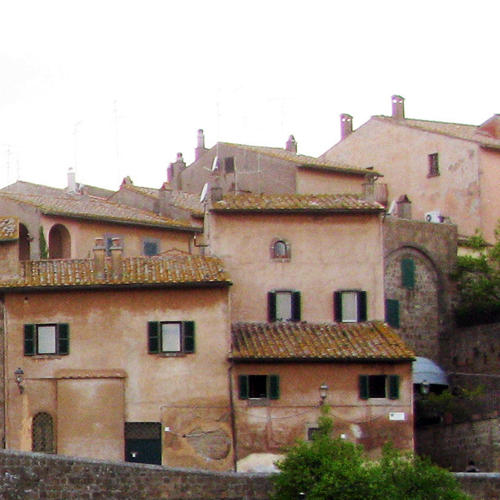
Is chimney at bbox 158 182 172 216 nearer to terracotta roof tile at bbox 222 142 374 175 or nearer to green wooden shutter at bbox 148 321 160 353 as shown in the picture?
terracotta roof tile at bbox 222 142 374 175

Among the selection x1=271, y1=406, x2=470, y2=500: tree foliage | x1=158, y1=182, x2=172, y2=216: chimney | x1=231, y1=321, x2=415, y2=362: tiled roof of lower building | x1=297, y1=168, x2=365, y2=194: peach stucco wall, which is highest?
x1=297, y1=168, x2=365, y2=194: peach stucco wall

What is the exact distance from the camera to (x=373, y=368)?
1925 inches

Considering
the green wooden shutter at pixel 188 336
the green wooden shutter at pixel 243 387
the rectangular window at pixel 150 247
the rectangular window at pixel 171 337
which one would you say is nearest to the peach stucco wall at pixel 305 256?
the green wooden shutter at pixel 188 336

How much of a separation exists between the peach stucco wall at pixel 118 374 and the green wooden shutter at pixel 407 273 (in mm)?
15313

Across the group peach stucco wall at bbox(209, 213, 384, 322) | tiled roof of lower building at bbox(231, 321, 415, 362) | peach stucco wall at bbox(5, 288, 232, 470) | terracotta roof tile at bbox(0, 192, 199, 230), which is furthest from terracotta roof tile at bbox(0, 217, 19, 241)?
terracotta roof tile at bbox(0, 192, 199, 230)

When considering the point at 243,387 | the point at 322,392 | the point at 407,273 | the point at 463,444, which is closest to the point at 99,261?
the point at 243,387

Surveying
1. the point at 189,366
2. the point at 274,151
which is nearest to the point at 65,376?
the point at 189,366

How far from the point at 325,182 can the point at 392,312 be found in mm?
8084

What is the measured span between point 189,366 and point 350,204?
28.0ft

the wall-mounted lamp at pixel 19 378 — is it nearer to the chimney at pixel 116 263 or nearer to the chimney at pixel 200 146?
the chimney at pixel 116 263

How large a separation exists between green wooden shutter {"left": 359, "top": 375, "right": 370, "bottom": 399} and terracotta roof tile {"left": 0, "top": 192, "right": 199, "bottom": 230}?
16332mm

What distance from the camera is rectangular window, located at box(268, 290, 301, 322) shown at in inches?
2020

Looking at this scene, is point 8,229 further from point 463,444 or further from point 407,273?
point 407,273

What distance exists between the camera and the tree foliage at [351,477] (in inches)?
1594
